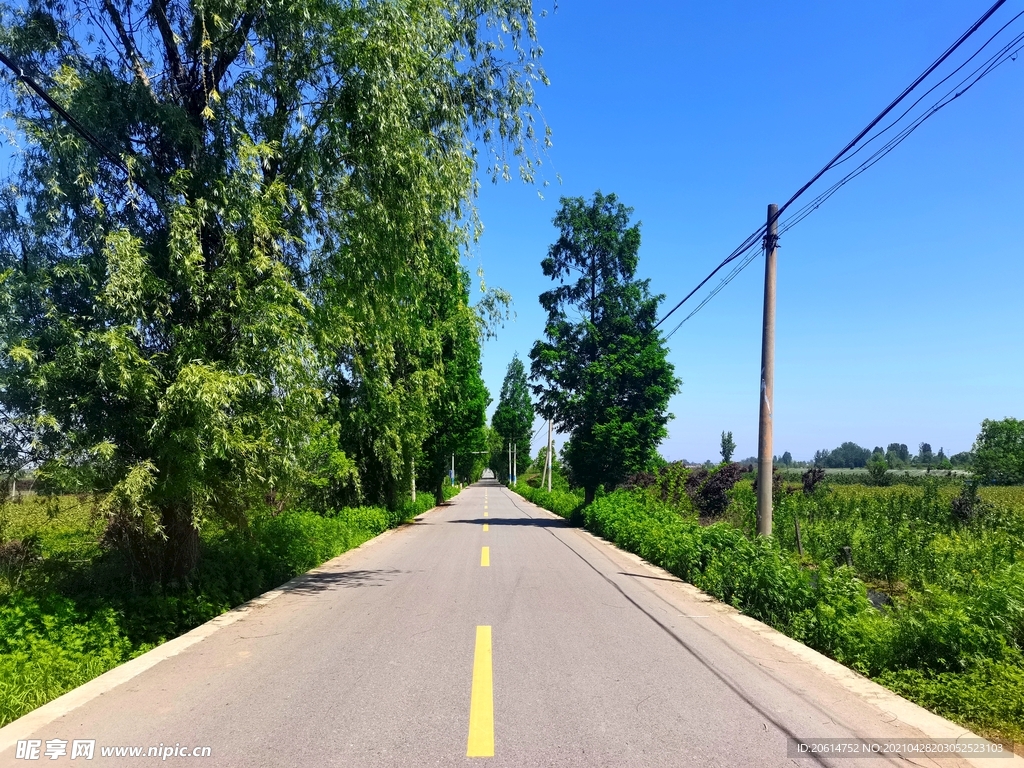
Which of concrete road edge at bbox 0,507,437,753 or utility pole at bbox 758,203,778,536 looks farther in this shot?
utility pole at bbox 758,203,778,536

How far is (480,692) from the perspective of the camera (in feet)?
17.5

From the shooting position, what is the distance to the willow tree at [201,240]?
782 cm

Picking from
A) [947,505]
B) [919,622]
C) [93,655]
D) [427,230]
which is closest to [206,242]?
[427,230]

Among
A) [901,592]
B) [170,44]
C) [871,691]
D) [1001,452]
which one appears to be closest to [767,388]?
[901,592]

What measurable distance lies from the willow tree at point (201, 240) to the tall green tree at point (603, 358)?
1785 centimetres

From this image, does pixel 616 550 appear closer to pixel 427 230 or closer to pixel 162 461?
pixel 427 230

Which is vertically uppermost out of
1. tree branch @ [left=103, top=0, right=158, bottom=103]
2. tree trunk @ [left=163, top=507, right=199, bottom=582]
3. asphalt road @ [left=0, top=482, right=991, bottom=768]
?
tree branch @ [left=103, top=0, right=158, bottom=103]

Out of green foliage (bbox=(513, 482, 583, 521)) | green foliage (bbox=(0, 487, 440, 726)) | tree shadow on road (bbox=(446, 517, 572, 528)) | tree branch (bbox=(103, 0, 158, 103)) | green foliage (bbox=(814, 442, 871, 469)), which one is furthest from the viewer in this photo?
green foliage (bbox=(814, 442, 871, 469))

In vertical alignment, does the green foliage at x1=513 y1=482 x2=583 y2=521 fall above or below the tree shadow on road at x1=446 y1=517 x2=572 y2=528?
above

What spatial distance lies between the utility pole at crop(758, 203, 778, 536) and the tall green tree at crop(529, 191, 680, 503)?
52.2 ft

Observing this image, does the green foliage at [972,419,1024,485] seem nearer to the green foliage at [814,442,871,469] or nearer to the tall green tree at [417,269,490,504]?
the tall green tree at [417,269,490,504]

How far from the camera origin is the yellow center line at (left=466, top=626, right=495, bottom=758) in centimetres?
423

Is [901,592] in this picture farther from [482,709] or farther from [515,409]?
[515,409]

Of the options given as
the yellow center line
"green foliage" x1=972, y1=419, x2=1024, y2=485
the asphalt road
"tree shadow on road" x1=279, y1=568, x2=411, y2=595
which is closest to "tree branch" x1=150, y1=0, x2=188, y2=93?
the asphalt road
